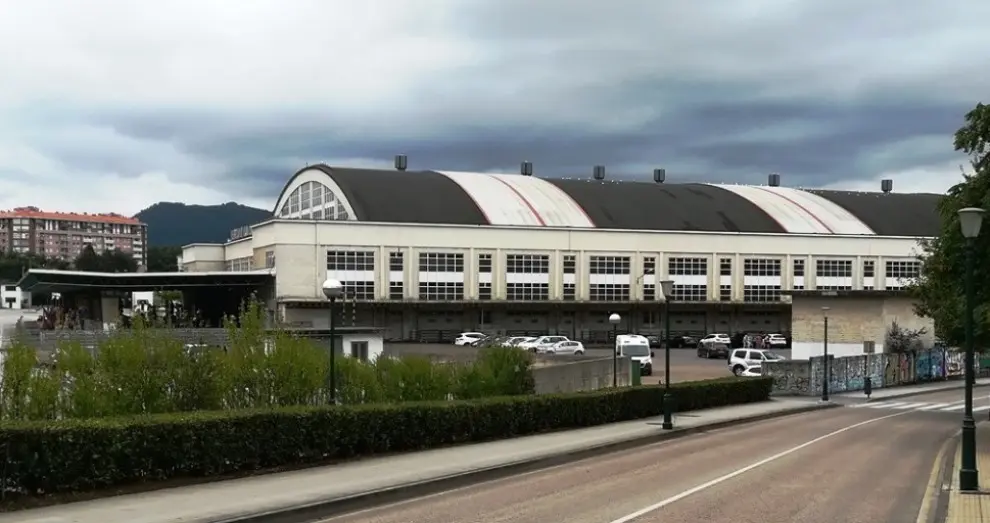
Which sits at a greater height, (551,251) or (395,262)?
(551,251)

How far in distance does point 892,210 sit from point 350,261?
203ft

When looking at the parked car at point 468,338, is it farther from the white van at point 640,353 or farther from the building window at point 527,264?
the white van at point 640,353

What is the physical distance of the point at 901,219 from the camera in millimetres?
103438

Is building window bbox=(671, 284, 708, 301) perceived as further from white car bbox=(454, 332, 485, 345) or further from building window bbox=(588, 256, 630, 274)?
white car bbox=(454, 332, 485, 345)

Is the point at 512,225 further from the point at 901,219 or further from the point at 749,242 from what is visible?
the point at 901,219

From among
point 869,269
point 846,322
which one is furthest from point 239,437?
point 869,269

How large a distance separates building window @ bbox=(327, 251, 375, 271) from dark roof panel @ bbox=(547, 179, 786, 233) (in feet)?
76.2

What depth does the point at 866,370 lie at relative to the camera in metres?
50.7

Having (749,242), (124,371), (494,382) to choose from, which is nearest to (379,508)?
(124,371)

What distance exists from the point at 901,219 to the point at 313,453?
9887 cm

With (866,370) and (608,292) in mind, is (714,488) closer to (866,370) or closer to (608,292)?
(866,370)

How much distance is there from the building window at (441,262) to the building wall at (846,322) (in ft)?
124

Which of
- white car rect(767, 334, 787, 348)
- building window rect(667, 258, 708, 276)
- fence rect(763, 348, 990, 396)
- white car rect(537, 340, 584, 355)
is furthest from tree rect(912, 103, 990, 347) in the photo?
building window rect(667, 258, 708, 276)

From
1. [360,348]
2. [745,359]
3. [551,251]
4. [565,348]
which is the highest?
[551,251]
